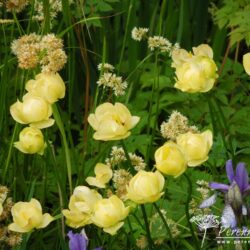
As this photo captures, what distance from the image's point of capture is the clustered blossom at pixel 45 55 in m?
1.20

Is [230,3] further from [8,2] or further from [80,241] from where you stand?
[80,241]

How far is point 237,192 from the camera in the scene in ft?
3.11

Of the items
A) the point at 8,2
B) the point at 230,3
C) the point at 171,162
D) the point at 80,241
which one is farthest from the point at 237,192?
the point at 230,3

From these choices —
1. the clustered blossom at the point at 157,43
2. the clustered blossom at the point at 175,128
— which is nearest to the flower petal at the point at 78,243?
the clustered blossom at the point at 175,128

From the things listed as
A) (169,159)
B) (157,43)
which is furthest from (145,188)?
(157,43)

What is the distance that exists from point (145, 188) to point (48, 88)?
258mm

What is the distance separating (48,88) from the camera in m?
1.12

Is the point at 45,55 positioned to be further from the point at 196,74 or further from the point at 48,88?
the point at 196,74

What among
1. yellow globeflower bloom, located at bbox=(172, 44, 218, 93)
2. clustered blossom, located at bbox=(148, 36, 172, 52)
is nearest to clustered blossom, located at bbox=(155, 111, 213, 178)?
yellow globeflower bloom, located at bbox=(172, 44, 218, 93)

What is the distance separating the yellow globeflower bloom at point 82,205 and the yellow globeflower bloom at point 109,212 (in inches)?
2.1

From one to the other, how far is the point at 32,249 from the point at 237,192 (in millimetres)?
613

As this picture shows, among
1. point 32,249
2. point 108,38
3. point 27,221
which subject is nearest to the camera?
point 27,221

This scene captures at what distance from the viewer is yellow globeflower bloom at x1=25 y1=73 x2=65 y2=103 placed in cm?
112

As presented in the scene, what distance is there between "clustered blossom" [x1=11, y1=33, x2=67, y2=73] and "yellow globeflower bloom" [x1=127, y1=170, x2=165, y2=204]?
0.30 m
